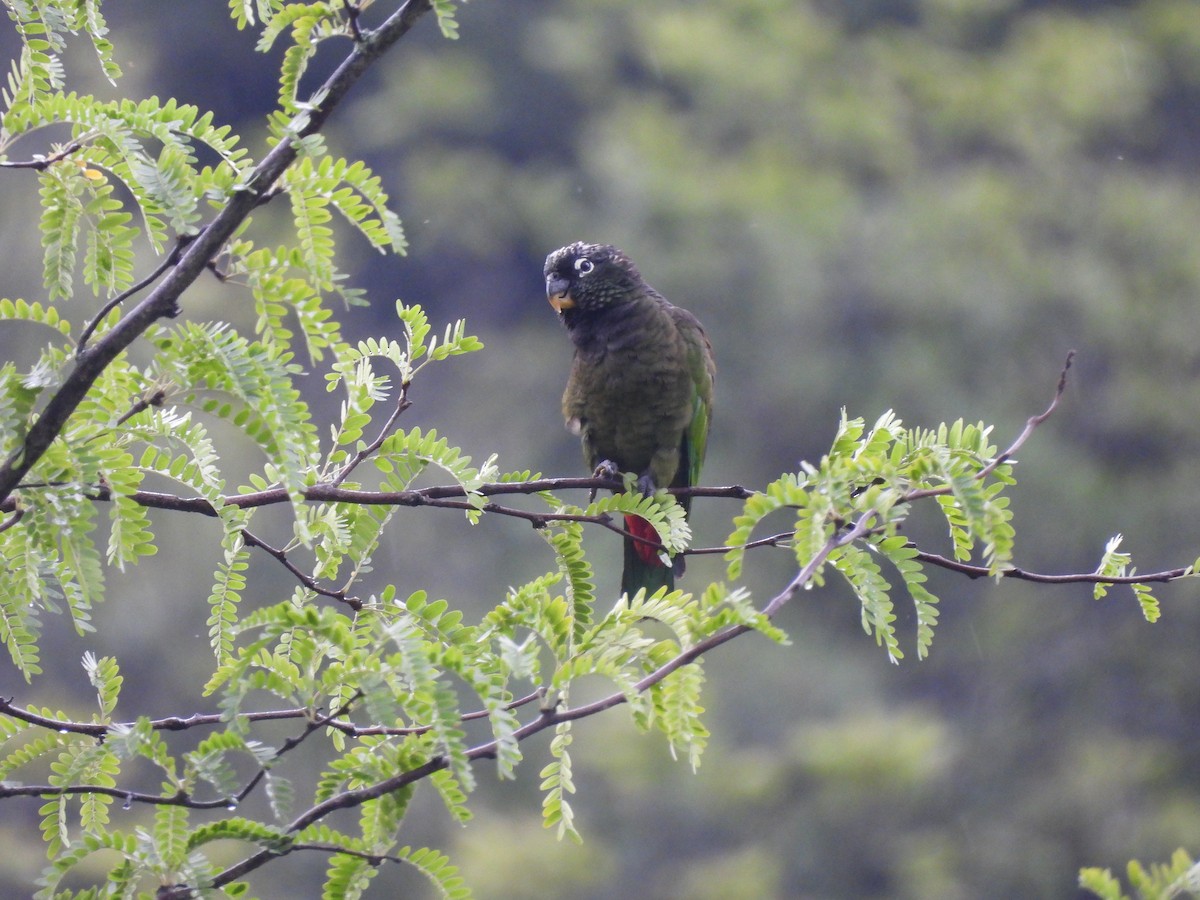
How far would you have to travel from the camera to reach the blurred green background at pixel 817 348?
8.12m

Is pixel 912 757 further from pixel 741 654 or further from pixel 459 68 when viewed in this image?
pixel 459 68

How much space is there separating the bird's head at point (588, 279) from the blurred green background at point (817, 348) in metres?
5.01

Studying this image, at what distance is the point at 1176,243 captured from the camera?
30.0 ft

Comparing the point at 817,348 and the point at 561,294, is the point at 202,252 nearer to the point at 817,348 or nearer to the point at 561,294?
the point at 561,294

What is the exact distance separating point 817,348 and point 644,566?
7049 millimetres

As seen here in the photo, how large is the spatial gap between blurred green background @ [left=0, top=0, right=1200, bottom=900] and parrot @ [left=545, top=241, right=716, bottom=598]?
4942mm

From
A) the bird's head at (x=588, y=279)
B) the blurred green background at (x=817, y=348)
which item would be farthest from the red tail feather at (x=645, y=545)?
the blurred green background at (x=817, y=348)

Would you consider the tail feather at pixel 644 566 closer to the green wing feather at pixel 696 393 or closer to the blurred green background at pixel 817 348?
the green wing feather at pixel 696 393

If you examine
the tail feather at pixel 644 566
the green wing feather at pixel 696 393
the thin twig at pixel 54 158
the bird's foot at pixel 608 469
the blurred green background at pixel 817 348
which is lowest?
the thin twig at pixel 54 158

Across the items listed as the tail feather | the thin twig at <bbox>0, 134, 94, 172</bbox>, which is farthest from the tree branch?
the tail feather

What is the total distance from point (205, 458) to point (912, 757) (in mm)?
7110

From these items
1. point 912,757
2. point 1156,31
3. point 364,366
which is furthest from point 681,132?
point 364,366

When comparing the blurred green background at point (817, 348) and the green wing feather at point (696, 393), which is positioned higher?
the blurred green background at point (817, 348)

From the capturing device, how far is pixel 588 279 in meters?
3.02
